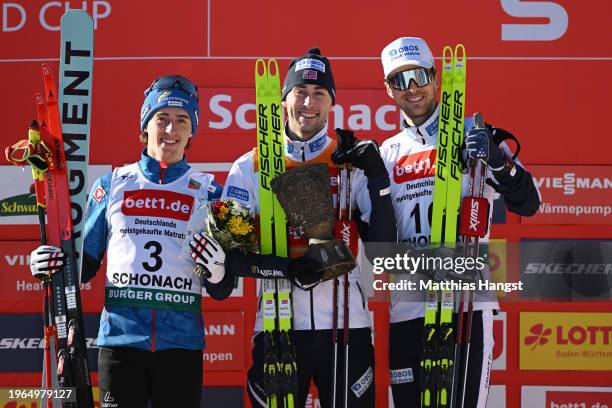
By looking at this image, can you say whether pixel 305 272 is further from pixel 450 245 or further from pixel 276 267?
pixel 450 245

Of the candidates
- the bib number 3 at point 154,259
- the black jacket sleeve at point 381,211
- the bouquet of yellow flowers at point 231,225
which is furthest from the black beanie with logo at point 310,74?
the bib number 3 at point 154,259

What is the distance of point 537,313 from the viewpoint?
17.6 ft

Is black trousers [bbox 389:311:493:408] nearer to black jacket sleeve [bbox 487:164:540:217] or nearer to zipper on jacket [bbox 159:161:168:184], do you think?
black jacket sleeve [bbox 487:164:540:217]

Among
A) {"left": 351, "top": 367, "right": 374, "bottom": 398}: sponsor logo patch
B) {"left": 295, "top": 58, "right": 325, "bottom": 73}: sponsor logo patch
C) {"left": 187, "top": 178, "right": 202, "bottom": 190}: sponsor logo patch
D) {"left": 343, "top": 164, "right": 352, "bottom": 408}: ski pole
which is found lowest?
{"left": 351, "top": 367, "right": 374, "bottom": 398}: sponsor logo patch

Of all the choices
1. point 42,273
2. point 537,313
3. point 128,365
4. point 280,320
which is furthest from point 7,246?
point 537,313

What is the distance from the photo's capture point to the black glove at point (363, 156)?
3.74 metres

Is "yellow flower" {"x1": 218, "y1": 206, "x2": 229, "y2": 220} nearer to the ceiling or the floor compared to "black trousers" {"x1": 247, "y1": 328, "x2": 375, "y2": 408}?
nearer to the ceiling

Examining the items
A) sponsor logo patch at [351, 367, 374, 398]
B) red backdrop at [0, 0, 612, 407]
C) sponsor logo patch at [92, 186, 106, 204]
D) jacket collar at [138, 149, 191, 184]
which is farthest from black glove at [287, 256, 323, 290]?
red backdrop at [0, 0, 612, 407]

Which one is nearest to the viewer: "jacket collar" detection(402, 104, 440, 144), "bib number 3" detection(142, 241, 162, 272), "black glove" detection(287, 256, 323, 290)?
"black glove" detection(287, 256, 323, 290)

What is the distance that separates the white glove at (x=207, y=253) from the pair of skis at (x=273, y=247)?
0.72 feet

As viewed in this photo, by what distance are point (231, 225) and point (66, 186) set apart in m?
0.93

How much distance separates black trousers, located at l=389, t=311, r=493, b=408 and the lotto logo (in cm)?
109

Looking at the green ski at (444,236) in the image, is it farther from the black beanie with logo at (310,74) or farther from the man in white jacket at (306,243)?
the black beanie with logo at (310,74)

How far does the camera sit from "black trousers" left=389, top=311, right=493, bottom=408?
12.5 feet
